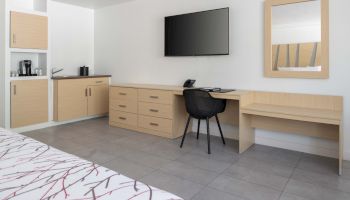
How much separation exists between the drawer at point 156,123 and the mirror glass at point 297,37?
1.65m

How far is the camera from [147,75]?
466 centimetres

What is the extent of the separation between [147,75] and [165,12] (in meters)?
1.15

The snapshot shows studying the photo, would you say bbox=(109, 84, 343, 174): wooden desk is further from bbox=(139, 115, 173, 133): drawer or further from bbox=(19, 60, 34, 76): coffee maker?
bbox=(19, 60, 34, 76): coffee maker

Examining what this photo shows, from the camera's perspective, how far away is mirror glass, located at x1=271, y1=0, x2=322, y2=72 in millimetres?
2953

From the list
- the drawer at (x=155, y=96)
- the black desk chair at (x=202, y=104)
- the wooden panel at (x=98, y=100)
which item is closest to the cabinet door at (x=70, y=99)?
the wooden panel at (x=98, y=100)

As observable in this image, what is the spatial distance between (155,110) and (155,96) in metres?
0.21

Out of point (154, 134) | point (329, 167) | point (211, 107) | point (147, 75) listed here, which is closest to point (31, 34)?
point (147, 75)

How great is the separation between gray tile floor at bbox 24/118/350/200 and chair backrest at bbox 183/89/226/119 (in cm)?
48

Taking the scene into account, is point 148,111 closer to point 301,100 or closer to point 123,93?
point 123,93

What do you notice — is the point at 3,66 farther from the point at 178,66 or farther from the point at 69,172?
the point at 69,172

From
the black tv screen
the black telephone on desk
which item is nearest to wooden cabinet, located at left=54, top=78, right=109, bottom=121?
the black tv screen

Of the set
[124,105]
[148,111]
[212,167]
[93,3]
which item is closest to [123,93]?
[124,105]

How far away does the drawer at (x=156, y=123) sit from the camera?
3.74 meters

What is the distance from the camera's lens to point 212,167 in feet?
8.84
